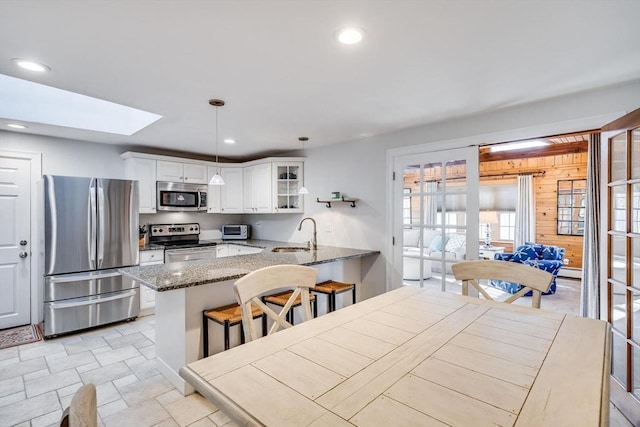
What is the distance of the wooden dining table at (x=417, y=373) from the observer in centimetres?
78

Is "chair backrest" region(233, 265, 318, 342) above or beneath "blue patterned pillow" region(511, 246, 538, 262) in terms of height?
above

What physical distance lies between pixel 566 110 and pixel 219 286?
10.3 feet

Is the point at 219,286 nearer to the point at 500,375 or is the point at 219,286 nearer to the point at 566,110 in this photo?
the point at 500,375

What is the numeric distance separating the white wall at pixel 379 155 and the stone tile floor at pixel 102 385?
216 centimetres

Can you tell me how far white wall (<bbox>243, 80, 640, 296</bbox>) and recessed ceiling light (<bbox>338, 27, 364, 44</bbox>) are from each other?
1.87m

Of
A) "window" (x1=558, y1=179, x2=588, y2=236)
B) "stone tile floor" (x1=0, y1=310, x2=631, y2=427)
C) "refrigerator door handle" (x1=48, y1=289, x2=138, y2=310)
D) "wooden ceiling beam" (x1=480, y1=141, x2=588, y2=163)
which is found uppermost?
"wooden ceiling beam" (x1=480, y1=141, x2=588, y2=163)

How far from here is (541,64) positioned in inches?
79.8

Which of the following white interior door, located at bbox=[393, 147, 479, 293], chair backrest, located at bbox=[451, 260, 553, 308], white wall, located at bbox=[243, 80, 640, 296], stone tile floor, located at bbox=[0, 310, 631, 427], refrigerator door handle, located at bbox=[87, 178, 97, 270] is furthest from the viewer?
refrigerator door handle, located at bbox=[87, 178, 97, 270]

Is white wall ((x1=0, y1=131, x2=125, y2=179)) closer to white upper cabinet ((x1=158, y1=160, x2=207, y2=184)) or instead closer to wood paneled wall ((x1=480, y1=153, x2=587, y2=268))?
white upper cabinet ((x1=158, y1=160, x2=207, y2=184))

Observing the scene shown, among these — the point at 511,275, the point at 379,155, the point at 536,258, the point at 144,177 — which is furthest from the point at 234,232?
the point at 536,258

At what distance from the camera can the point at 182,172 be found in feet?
15.6

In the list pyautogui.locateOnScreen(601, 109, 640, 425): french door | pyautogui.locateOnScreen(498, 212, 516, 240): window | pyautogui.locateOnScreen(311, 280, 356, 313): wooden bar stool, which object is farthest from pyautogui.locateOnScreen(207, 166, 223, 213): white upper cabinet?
pyautogui.locateOnScreen(498, 212, 516, 240): window

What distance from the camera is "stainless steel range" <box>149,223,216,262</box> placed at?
437 centimetres

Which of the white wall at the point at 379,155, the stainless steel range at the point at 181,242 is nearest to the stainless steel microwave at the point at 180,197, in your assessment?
the stainless steel range at the point at 181,242
